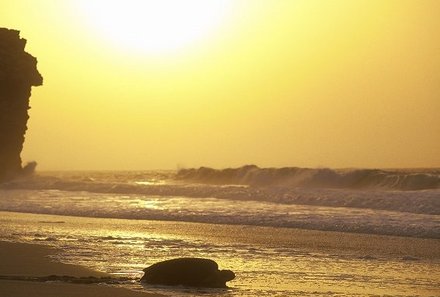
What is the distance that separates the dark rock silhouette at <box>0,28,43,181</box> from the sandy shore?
43996 mm

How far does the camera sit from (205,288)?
34.8ft

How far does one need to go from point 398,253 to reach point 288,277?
410 cm

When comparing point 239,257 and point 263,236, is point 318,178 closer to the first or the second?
point 263,236

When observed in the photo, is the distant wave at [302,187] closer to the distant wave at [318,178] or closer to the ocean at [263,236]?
the distant wave at [318,178]

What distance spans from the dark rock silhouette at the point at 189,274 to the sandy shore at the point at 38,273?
665 millimetres

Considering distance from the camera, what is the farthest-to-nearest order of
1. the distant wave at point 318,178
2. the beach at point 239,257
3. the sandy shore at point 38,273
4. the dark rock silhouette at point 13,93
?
1. the dark rock silhouette at point 13,93
2. the distant wave at point 318,178
3. the beach at point 239,257
4. the sandy shore at point 38,273

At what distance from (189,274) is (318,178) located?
38139 mm

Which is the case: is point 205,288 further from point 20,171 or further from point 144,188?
point 20,171

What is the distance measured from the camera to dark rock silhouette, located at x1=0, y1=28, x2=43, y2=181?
5759 cm

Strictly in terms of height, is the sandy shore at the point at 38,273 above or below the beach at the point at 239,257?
below

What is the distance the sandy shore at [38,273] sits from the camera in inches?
388

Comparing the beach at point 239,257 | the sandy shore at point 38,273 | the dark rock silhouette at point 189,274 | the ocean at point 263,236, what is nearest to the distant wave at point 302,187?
the ocean at point 263,236

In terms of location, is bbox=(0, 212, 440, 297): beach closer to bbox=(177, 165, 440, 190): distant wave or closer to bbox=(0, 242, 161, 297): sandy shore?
bbox=(0, 242, 161, 297): sandy shore

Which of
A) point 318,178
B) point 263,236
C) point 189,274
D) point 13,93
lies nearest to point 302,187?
point 318,178
